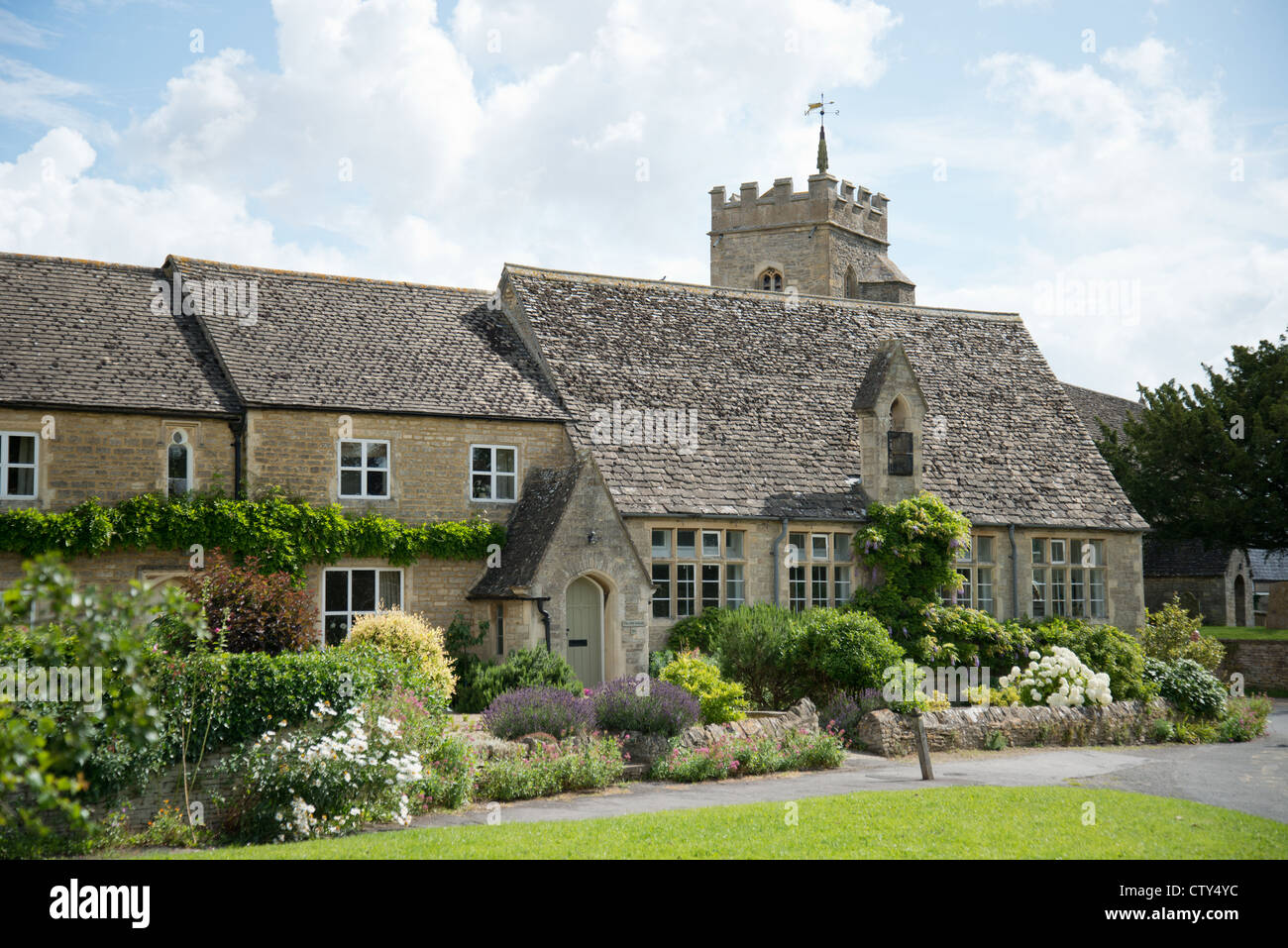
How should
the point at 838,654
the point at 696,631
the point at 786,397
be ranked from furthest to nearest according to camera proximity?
1. the point at 786,397
2. the point at 696,631
3. the point at 838,654

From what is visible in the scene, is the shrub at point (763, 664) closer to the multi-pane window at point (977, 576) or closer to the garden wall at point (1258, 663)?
the multi-pane window at point (977, 576)

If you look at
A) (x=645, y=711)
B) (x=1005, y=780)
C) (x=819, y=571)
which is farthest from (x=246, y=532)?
(x=1005, y=780)

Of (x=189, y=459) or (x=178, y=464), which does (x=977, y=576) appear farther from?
(x=178, y=464)

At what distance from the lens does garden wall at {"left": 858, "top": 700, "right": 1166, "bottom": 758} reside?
19391 mm

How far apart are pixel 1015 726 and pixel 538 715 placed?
886 centimetres

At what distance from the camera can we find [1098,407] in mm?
47188

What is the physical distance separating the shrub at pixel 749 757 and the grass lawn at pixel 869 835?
2.78m

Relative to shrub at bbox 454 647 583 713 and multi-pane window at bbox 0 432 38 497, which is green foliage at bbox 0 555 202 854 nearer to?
shrub at bbox 454 647 583 713

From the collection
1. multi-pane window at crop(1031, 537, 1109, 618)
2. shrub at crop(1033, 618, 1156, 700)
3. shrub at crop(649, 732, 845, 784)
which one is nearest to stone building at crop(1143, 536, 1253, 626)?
multi-pane window at crop(1031, 537, 1109, 618)

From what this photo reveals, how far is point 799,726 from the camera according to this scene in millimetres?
18609

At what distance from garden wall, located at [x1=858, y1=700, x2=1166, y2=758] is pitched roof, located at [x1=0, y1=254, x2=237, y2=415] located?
42.6 feet

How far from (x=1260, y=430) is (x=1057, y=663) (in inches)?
725

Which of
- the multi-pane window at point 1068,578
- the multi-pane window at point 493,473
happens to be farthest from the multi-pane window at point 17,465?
the multi-pane window at point 1068,578

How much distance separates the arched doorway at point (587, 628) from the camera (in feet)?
74.1
